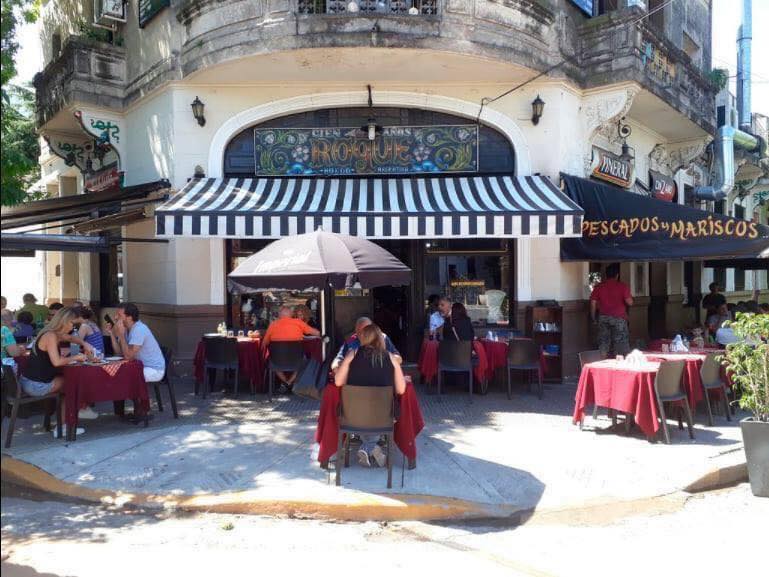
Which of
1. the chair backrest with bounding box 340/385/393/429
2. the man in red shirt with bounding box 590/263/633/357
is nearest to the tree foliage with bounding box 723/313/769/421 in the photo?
the chair backrest with bounding box 340/385/393/429

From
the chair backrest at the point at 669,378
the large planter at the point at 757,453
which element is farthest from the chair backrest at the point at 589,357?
the large planter at the point at 757,453

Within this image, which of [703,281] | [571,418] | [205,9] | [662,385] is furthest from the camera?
[703,281]

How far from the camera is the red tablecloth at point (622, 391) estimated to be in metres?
6.70

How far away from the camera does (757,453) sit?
5.44 m

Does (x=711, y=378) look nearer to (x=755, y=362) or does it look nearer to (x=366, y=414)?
(x=755, y=362)

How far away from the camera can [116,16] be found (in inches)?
465

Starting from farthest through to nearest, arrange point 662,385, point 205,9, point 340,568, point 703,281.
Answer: point 703,281, point 205,9, point 662,385, point 340,568

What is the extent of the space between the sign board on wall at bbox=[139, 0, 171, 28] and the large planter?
1076 cm

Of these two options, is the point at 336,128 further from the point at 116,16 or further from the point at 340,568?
the point at 340,568

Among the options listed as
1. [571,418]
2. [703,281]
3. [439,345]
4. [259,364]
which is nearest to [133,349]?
[259,364]

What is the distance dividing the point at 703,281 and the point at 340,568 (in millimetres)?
17910

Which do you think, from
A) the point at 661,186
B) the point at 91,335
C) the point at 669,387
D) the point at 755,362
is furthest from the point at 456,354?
the point at 661,186

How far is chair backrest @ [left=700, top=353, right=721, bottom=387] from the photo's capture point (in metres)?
7.68

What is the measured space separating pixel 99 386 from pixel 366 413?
3.22 meters
